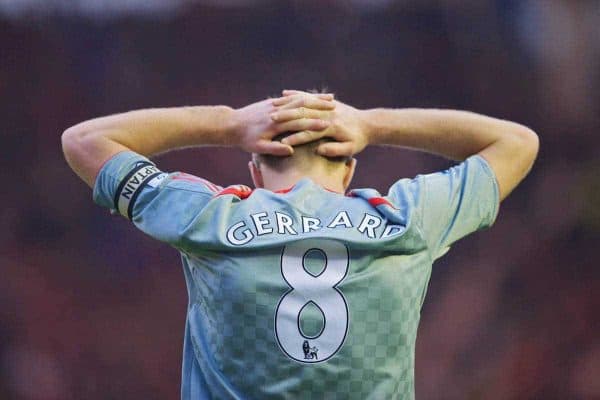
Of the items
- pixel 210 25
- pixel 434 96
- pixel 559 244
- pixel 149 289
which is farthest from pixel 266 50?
pixel 559 244

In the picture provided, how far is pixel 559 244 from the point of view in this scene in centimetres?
562

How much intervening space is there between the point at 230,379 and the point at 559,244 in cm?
423

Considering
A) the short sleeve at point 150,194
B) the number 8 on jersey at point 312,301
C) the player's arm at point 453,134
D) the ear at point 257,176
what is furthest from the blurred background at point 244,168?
the number 8 on jersey at point 312,301

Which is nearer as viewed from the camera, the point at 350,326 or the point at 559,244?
the point at 350,326

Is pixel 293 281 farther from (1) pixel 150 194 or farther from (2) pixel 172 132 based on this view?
(2) pixel 172 132

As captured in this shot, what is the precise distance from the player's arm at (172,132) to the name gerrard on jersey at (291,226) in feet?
0.63

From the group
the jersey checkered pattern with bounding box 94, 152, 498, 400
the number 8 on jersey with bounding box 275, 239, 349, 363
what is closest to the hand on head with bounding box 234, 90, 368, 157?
the jersey checkered pattern with bounding box 94, 152, 498, 400

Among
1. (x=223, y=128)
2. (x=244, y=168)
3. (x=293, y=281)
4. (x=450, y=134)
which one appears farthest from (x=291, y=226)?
(x=244, y=168)

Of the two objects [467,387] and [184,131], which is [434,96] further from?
[184,131]

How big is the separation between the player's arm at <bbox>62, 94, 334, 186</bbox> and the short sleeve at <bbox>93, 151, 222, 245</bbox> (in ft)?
0.22

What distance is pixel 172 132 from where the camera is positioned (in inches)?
78.7

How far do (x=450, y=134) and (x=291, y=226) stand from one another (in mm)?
505

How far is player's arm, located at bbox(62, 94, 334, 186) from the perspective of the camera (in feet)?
6.31

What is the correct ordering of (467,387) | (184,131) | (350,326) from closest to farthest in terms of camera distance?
(350,326)
(184,131)
(467,387)
